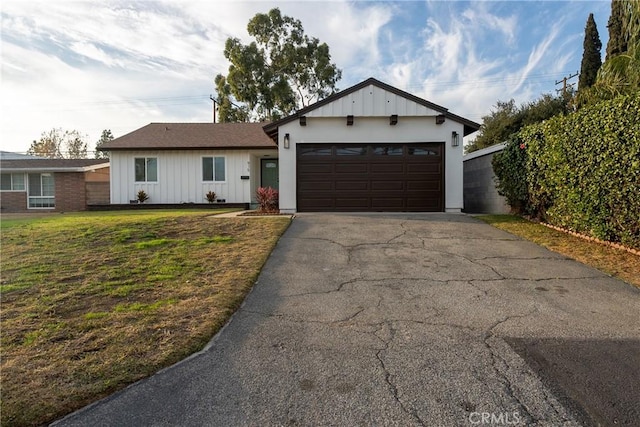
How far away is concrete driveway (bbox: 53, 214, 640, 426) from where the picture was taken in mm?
2312

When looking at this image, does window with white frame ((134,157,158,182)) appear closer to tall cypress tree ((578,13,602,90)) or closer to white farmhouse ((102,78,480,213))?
white farmhouse ((102,78,480,213))

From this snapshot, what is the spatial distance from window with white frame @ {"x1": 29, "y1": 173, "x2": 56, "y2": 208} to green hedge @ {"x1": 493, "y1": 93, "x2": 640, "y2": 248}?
21.2m

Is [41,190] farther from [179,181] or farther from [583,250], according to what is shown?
[583,250]

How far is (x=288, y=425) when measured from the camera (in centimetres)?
219

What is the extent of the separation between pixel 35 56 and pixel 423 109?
33.9 feet

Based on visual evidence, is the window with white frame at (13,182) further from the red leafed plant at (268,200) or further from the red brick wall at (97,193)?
the red leafed plant at (268,200)

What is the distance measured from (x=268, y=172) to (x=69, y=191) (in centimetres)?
989

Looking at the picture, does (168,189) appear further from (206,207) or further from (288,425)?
(288,425)

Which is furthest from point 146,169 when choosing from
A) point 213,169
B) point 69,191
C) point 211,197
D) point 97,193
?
point 69,191

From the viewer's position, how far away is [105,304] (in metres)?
4.21

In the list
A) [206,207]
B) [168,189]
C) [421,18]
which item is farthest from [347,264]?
[168,189]
